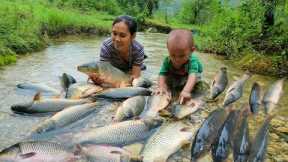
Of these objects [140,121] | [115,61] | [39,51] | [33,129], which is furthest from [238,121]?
[39,51]

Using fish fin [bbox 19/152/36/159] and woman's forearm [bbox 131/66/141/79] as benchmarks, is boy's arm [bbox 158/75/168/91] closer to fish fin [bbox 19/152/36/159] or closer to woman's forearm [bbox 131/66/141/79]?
woman's forearm [bbox 131/66/141/79]

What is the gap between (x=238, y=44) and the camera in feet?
37.9

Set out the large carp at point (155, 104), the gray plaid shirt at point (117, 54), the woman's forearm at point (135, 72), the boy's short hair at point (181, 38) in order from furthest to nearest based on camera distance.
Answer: the gray plaid shirt at point (117, 54), the woman's forearm at point (135, 72), the boy's short hair at point (181, 38), the large carp at point (155, 104)

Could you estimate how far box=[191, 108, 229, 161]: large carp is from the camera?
2992 mm

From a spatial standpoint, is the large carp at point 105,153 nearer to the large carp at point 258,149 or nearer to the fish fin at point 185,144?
the fish fin at point 185,144

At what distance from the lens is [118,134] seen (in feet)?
11.3

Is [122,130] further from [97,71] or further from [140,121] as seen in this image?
[97,71]

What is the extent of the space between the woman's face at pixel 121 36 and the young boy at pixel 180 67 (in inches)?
26.9

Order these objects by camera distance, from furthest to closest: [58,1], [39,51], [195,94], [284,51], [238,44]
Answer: [58,1] → [238,44] → [39,51] → [284,51] → [195,94]

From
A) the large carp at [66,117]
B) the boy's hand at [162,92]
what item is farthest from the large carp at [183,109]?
the large carp at [66,117]

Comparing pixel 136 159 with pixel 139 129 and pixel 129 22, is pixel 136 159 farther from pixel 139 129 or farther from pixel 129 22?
pixel 129 22

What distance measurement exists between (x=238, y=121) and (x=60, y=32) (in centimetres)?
1270

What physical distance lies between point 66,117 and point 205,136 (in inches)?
59.2

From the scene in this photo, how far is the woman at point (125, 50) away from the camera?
5637mm
